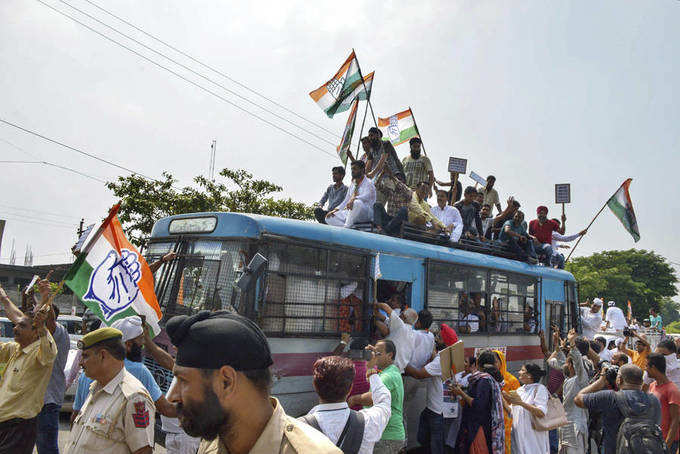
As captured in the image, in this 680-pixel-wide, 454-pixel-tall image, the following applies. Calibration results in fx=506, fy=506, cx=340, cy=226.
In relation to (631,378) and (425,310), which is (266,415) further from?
(425,310)

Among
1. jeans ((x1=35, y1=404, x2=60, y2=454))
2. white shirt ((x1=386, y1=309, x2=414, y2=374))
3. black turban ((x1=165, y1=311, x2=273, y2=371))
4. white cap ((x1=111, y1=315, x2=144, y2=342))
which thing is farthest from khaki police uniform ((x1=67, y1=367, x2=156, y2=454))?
white shirt ((x1=386, y1=309, x2=414, y2=374))

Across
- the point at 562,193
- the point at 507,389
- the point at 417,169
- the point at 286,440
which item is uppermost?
Answer: the point at 562,193

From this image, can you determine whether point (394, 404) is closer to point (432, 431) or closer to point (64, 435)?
point (432, 431)

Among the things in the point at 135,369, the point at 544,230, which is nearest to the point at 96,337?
the point at 135,369

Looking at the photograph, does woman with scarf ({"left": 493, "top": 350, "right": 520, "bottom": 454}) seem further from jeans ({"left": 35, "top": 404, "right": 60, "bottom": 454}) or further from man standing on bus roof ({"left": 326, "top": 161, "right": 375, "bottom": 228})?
jeans ({"left": 35, "top": 404, "right": 60, "bottom": 454})

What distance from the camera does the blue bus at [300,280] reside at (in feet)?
17.2

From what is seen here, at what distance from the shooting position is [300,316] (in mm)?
5449

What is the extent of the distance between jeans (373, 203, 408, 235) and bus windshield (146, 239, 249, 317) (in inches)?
108

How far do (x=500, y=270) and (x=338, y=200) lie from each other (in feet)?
10.1

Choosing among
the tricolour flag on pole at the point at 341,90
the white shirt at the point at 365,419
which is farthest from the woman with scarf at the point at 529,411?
the tricolour flag on pole at the point at 341,90

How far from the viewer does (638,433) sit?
14.3 ft

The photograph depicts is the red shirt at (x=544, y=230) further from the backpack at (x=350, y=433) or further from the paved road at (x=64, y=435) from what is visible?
the backpack at (x=350, y=433)

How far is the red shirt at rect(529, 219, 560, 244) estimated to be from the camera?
1153 cm

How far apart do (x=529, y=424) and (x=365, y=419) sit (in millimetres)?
2806
